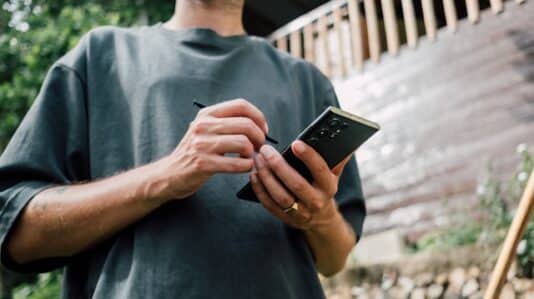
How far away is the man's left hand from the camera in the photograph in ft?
3.20

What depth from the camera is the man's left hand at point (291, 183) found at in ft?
3.20

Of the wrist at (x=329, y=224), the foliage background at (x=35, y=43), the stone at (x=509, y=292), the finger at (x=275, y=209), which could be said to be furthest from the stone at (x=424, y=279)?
the foliage background at (x=35, y=43)

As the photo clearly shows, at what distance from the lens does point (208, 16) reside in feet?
4.44

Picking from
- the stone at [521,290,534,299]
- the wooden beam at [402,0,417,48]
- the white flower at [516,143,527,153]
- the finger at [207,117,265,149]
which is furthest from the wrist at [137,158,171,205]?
the wooden beam at [402,0,417,48]

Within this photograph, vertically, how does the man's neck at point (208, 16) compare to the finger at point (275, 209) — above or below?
above

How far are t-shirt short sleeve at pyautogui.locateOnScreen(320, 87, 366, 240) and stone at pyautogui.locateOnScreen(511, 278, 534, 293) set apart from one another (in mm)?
2196

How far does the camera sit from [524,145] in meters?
4.03

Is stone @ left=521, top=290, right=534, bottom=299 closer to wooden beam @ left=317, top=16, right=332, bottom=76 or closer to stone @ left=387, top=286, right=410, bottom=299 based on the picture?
stone @ left=387, top=286, right=410, bottom=299

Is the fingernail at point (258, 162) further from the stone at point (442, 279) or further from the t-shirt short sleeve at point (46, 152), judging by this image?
the stone at point (442, 279)

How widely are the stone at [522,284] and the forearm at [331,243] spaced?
2.22m

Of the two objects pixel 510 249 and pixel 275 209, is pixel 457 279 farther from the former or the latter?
pixel 275 209

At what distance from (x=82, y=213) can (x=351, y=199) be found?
538 millimetres

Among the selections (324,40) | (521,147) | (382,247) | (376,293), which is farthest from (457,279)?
(324,40)

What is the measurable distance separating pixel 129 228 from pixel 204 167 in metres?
0.20
